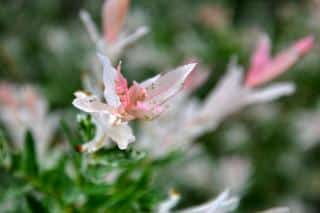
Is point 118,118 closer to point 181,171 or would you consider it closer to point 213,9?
point 181,171

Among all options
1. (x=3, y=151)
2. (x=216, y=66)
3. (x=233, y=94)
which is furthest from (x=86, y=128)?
(x=216, y=66)

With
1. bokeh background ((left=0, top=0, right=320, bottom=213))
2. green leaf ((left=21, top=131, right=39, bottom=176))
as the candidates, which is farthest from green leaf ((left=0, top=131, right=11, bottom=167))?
bokeh background ((left=0, top=0, right=320, bottom=213))

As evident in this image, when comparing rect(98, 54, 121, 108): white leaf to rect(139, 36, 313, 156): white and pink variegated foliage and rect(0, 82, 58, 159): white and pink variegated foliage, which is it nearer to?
rect(139, 36, 313, 156): white and pink variegated foliage

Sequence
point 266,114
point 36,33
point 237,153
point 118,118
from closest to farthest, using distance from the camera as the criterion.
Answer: point 118,118 → point 237,153 → point 266,114 → point 36,33

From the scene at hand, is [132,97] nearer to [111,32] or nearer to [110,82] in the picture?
[110,82]

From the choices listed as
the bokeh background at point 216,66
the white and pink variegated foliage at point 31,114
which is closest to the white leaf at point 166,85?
the white and pink variegated foliage at point 31,114

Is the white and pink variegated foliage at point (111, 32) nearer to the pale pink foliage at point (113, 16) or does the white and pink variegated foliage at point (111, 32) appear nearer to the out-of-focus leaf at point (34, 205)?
the pale pink foliage at point (113, 16)

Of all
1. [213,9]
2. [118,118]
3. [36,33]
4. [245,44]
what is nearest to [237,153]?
[245,44]
